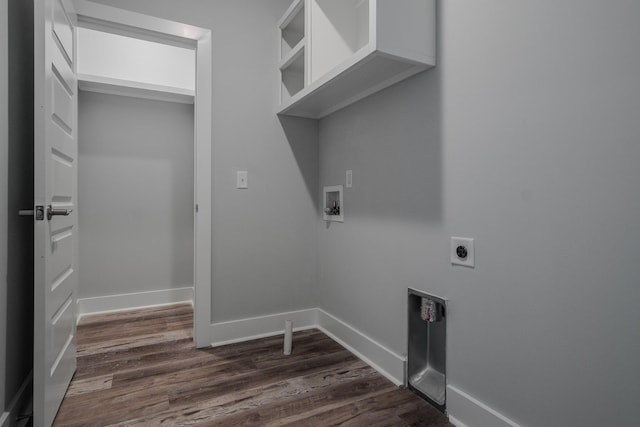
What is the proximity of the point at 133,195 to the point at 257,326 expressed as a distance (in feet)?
5.45

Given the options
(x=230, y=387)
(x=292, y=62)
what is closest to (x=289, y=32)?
(x=292, y=62)

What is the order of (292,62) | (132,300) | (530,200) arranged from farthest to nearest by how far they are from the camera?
(132,300)
(292,62)
(530,200)

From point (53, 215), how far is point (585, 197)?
1.88 metres

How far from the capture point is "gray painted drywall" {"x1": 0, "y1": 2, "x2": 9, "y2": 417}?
123 centimetres

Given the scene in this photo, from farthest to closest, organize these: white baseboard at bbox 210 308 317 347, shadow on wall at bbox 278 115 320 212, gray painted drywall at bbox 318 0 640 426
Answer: shadow on wall at bbox 278 115 320 212 < white baseboard at bbox 210 308 317 347 < gray painted drywall at bbox 318 0 640 426

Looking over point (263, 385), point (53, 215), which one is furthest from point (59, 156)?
point (263, 385)

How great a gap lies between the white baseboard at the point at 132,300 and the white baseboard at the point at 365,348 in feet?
4.78

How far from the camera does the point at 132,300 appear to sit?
9.94 ft

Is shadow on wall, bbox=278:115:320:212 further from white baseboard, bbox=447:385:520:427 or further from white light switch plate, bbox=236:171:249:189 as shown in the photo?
white baseboard, bbox=447:385:520:427

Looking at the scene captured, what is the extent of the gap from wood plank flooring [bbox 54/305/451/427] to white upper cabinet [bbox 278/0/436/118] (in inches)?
60.1

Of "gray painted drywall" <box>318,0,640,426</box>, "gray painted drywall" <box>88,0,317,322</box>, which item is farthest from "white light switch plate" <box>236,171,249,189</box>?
"gray painted drywall" <box>318,0,640,426</box>

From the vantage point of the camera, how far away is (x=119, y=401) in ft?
5.24

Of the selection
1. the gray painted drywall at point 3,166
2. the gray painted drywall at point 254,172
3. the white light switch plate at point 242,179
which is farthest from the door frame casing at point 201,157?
the gray painted drywall at point 3,166

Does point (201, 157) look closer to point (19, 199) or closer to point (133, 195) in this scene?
point (19, 199)
